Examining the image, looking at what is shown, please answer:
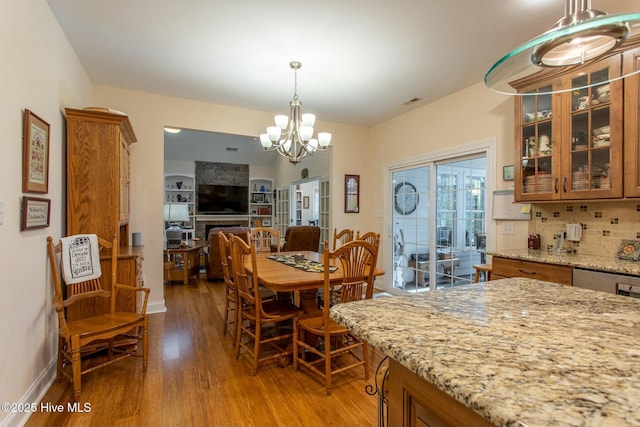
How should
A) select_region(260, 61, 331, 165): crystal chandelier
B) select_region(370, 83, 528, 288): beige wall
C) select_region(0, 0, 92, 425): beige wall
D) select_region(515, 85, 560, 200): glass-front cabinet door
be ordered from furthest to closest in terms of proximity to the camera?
select_region(370, 83, 528, 288): beige wall < select_region(260, 61, 331, 165): crystal chandelier < select_region(515, 85, 560, 200): glass-front cabinet door < select_region(0, 0, 92, 425): beige wall

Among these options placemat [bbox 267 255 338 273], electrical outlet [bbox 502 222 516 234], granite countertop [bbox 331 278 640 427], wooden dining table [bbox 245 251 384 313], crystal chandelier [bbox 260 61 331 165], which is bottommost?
wooden dining table [bbox 245 251 384 313]

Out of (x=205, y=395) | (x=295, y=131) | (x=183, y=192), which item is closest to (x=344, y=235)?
(x=295, y=131)

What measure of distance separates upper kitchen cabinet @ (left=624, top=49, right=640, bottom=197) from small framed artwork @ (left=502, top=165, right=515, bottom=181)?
1.01 metres

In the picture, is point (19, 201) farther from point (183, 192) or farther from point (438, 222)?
point (183, 192)

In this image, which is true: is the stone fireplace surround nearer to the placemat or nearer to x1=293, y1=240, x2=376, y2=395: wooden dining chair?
the placemat

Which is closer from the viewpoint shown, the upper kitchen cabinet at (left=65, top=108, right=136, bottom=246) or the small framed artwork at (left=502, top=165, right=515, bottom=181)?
the upper kitchen cabinet at (left=65, top=108, right=136, bottom=246)

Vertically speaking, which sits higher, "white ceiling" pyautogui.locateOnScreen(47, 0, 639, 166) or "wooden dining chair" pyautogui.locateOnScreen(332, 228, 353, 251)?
"white ceiling" pyautogui.locateOnScreen(47, 0, 639, 166)

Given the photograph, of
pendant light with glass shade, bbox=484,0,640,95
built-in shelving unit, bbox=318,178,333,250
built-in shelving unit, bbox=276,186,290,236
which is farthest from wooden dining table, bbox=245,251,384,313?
built-in shelving unit, bbox=276,186,290,236

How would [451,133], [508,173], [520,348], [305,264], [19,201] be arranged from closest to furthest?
[520,348] → [19,201] → [305,264] → [508,173] → [451,133]

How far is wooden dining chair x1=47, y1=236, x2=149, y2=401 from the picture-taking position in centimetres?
205

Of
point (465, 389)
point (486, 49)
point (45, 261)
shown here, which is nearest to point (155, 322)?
point (45, 261)

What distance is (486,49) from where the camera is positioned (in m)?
2.74

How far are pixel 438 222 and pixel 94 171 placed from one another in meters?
3.77

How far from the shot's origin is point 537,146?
8.65 feet
